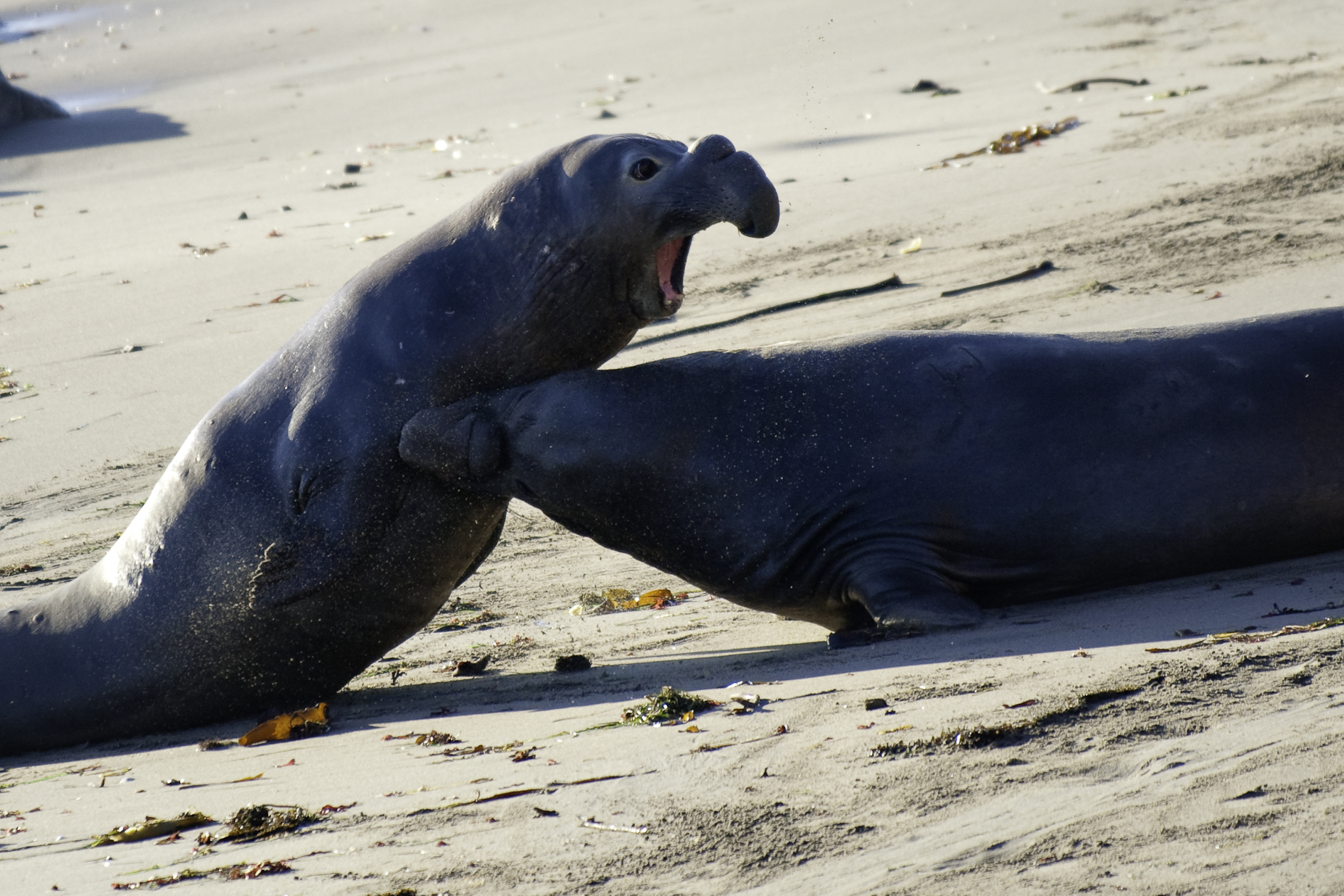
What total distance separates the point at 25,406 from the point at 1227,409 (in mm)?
6408

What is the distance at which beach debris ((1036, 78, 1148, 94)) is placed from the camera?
1323 cm

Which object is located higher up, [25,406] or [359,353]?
[359,353]

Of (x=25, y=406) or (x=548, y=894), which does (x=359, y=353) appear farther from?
(x=25, y=406)

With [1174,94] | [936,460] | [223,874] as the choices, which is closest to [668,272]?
[936,460]

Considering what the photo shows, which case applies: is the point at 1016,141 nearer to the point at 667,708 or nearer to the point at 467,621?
A: the point at 467,621

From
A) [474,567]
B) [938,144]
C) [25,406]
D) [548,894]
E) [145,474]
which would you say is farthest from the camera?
[938,144]

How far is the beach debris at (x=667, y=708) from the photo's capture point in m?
3.95

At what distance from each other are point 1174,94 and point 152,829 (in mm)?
11155

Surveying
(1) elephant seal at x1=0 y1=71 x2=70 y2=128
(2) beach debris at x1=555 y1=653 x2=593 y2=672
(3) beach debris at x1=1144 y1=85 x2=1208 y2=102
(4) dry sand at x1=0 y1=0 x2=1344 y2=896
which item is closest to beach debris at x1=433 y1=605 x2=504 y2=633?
(4) dry sand at x1=0 y1=0 x2=1344 y2=896

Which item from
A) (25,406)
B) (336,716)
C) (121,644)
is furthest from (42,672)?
(25,406)

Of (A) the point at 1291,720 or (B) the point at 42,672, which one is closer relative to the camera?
(A) the point at 1291,720

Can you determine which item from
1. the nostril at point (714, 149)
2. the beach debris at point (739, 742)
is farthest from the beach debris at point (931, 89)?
the beach debris at point (739, 742)

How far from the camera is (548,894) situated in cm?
282

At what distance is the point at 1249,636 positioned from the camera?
12.7 ft
